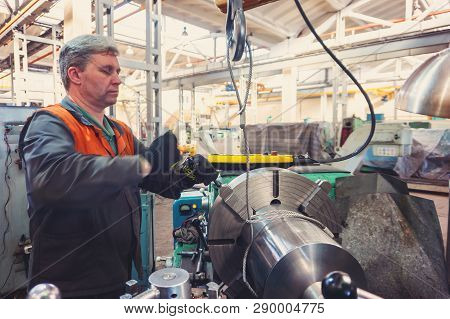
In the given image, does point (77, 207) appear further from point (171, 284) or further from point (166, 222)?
point (166, 222)

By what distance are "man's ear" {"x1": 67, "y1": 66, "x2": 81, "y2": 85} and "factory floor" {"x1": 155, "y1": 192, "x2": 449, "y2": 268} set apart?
1.84 metres

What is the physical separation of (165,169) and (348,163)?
255cm

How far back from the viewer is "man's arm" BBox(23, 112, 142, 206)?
722 mm

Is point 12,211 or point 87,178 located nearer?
point 87,178

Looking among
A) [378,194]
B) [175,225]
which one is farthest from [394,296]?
[175,225]

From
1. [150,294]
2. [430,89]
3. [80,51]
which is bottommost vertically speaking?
[150,294]

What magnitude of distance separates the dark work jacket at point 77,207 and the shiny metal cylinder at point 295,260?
376 mm

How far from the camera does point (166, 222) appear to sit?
369 cm

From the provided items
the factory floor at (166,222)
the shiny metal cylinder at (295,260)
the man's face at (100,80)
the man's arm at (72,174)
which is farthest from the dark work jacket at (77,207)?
the factory floor at (166,222)

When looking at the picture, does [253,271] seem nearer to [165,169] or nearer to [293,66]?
[165,169]

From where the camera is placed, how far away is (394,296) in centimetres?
171

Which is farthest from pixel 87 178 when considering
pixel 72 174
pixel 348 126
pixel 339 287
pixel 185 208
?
pixel 348 126

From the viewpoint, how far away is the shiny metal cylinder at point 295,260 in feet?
2.08

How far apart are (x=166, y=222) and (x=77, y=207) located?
2939 mm
